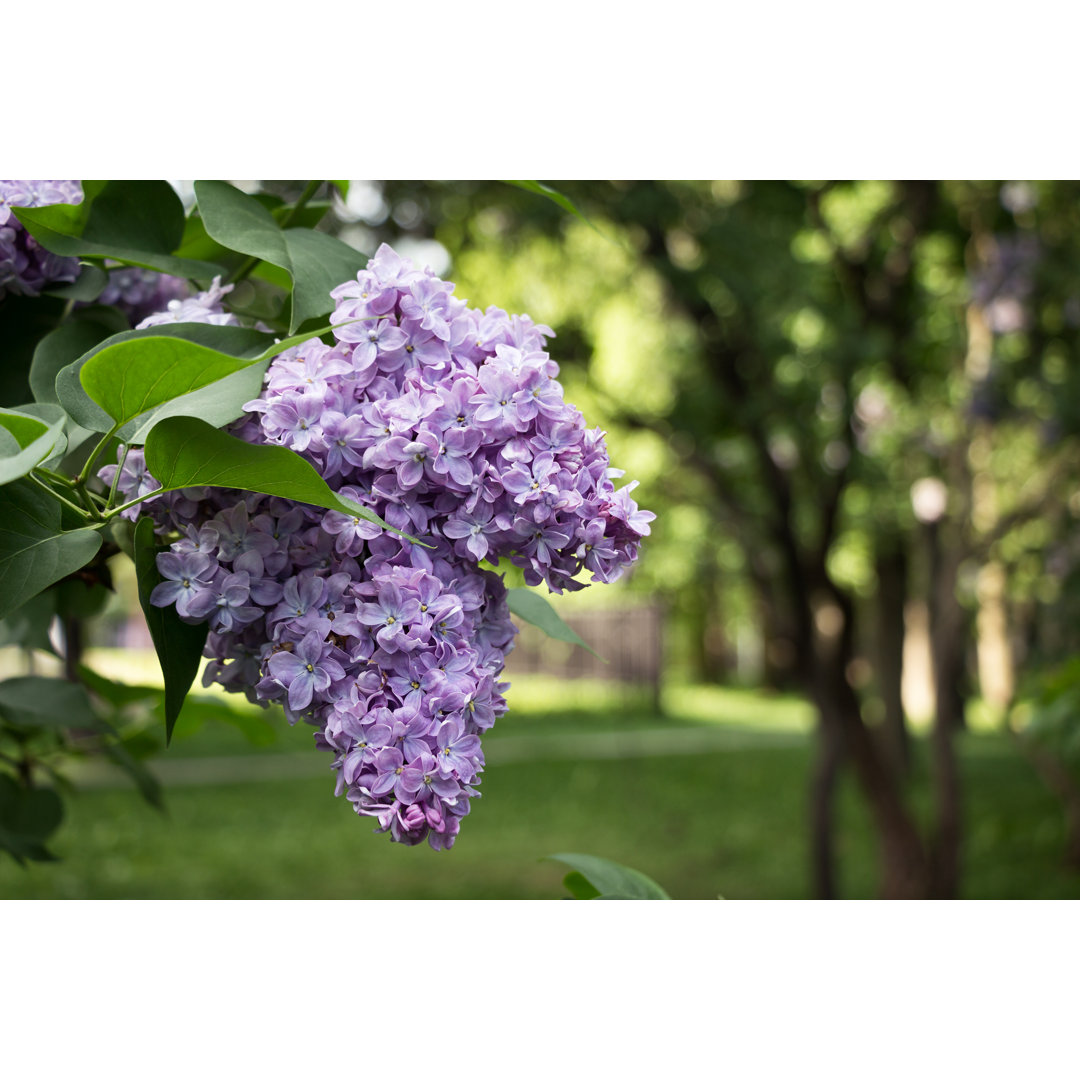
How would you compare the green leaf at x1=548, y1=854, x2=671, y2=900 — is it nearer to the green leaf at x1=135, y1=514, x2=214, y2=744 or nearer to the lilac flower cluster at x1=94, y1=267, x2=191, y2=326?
the green leaf at x1=135, y1=514, x2=214, y2=744

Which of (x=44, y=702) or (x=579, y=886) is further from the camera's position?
(x=44, y=702)

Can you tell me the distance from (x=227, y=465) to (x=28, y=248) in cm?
49

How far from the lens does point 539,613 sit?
1121mm

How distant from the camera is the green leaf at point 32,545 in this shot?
84 centimetres

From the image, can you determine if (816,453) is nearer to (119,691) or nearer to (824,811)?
(824,811)

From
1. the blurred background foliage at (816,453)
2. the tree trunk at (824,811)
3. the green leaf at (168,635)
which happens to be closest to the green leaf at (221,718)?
the green leaf at (168,635)

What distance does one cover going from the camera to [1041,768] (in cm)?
719

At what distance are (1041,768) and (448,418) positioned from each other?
737cm

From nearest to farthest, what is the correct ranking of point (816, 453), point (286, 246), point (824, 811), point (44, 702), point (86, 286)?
point (286, 246) → point (86, 286) → point (44, 702) → point (816, 453) → point (824, 811)

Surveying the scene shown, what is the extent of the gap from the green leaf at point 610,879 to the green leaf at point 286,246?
1.98 feet

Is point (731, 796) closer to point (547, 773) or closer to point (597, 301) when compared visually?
point (547, 773)

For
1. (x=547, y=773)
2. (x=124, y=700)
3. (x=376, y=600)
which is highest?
(x=376, y=600)

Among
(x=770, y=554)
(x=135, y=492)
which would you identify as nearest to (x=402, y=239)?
(x=770, y=554)

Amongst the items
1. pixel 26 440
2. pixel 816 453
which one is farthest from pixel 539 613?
pixel 816 453
